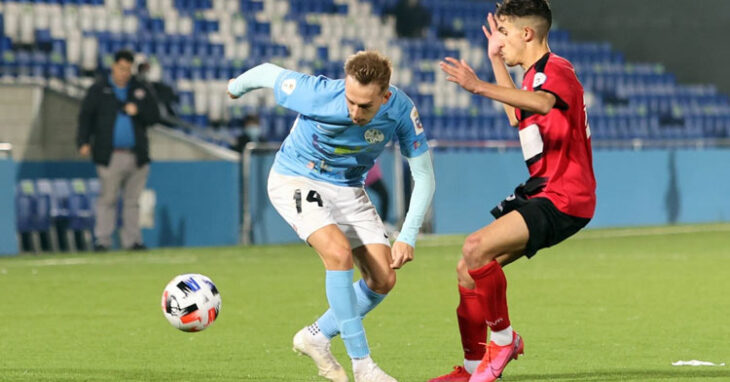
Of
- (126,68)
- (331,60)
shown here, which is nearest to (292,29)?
(331,60)

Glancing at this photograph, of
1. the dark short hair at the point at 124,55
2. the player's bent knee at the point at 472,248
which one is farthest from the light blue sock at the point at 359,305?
the dark short hair at the point at 124,55

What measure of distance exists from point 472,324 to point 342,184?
0.99 meters

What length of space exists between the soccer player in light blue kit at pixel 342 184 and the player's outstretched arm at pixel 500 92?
52cm

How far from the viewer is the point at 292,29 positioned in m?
25.0

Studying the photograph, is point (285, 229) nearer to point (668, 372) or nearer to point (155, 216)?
point (155, 216)

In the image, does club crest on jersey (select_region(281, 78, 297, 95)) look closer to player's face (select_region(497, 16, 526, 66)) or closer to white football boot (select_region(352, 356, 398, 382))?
player's face (select_region(497, 16, 526, 66))

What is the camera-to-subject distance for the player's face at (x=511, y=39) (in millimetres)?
6234

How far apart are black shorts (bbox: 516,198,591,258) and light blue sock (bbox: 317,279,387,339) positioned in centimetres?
97

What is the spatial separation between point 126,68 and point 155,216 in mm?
2152

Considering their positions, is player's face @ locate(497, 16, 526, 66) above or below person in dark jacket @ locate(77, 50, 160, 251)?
above

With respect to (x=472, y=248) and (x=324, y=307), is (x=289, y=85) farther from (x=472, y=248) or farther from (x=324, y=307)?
(x=324, y=307)

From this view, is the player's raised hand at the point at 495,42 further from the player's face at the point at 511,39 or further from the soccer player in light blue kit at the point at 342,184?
the soccer player in light blue kit at the point at 342,184

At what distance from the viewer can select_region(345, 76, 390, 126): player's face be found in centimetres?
607

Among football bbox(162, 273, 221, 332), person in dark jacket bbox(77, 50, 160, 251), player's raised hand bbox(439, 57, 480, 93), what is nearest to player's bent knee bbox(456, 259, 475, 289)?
player's raised hand bbox(439, 57, 480, 93)
